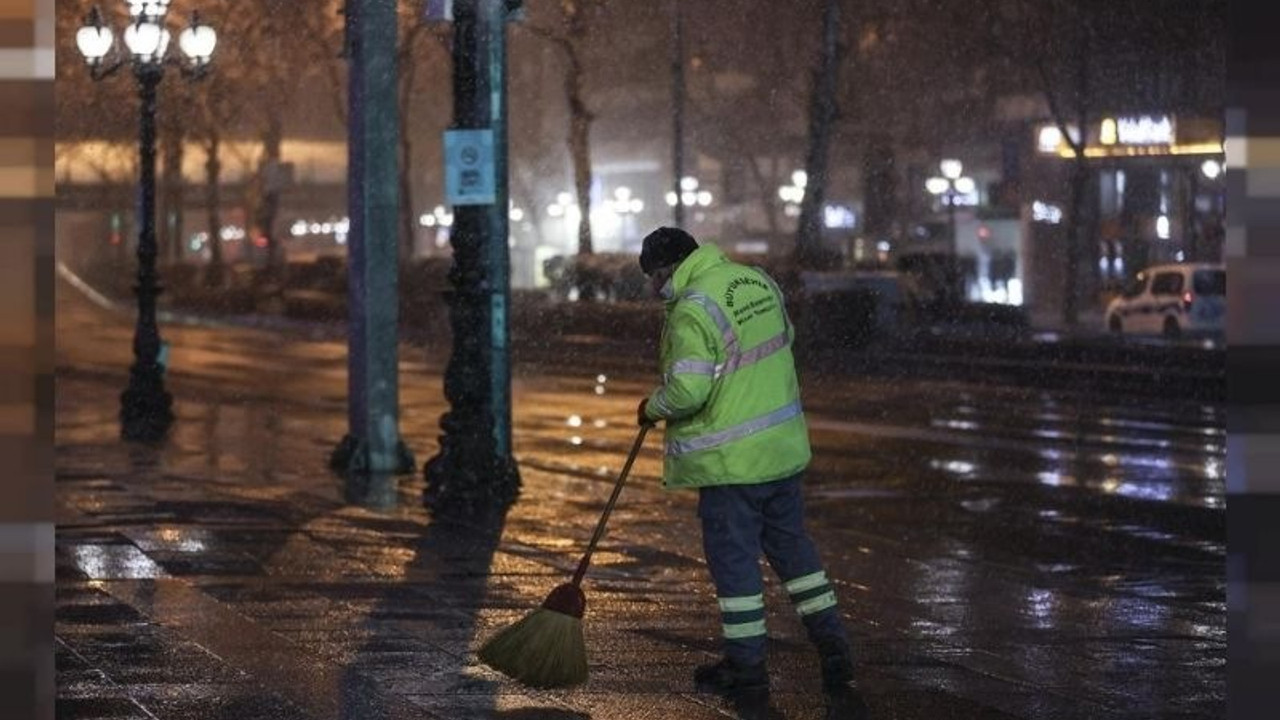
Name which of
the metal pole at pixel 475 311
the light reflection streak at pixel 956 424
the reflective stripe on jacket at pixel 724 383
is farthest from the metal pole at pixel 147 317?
the reflective stripe on jacket at pixel 724 383

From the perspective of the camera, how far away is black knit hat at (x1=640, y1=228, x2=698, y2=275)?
29.5 ft

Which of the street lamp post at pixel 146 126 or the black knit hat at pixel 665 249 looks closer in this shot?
the black knit hat at pixel 665 249

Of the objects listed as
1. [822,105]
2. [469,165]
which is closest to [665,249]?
[469,165]

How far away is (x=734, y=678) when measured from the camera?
8.96m

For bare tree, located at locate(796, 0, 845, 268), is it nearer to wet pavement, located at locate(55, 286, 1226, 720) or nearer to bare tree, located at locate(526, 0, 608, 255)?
bare tree, located at locate(526, 0, 608, 255)

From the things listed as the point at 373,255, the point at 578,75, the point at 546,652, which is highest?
the point at 578,75

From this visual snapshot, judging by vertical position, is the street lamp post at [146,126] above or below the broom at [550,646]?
above

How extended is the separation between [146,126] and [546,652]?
16304 mm

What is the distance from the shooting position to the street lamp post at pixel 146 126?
77.6ft

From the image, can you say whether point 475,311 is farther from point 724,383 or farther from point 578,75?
point 578,75

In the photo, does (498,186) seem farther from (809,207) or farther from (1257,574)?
(809,207)

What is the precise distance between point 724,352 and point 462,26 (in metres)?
7.77

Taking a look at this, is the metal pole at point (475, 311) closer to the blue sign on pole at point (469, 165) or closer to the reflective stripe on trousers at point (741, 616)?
the blue sign on pole at point (469, 165)

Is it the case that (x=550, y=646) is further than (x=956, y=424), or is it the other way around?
(x=956, y=424)
